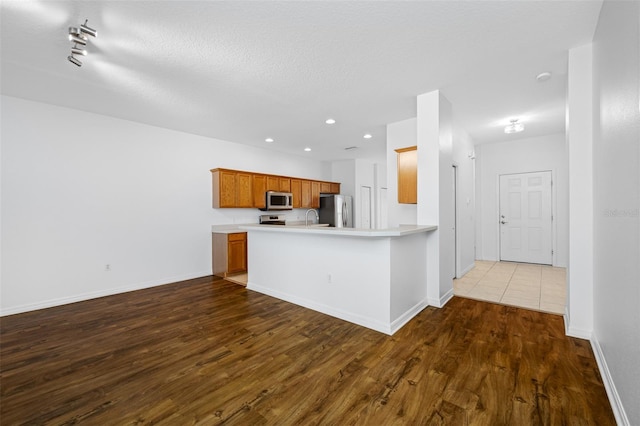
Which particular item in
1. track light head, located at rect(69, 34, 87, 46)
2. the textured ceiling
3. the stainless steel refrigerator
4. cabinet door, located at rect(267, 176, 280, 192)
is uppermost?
the textured ceiling

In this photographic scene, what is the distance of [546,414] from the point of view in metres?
1.55

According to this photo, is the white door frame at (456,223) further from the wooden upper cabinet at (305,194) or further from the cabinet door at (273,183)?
the cabinet door at (273,183)

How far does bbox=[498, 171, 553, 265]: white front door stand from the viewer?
5555 millimetres

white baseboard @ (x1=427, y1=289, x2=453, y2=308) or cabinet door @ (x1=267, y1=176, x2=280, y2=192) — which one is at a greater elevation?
cabinet door @ (x1=267, y1=176, x2=280, y2=192)

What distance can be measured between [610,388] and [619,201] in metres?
1.22

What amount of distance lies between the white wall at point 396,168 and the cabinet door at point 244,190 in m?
3.01

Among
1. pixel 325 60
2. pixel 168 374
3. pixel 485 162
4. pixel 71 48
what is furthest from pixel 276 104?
pixel 485 162

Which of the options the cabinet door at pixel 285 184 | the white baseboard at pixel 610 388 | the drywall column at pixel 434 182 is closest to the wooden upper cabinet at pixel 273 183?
the cabinet door at pixel 285 184

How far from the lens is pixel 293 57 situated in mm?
2543

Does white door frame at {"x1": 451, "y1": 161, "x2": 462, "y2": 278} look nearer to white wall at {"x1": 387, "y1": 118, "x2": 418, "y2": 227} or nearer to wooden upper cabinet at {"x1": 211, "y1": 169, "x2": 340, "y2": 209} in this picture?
white wall at {"x1": 387, "y1": 118, "x2": 418, "y2": 227}

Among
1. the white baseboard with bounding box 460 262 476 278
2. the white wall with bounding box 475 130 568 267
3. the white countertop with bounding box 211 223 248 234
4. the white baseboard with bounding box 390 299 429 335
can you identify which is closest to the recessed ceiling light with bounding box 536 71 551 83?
the white baseboard with bounding box 390 299 429 335

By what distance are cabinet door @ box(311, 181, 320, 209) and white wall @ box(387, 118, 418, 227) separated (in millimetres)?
3131

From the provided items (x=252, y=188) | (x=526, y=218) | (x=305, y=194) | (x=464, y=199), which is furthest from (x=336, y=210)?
(x=526, y=218)

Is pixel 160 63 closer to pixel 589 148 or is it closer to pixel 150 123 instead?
pixel 150 123
